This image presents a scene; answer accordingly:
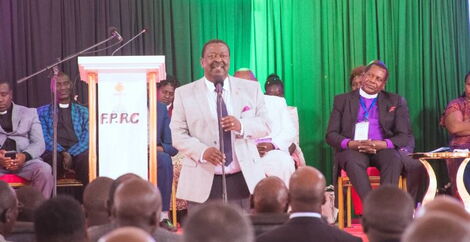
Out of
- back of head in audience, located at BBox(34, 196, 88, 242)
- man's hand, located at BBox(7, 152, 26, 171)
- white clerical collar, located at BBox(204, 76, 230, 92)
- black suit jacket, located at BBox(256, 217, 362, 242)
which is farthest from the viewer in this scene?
man's hand, located at BBox(7, 152, 26, 171)

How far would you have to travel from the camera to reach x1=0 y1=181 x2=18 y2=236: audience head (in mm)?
3912

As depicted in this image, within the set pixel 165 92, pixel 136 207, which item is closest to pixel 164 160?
pixel 165 92

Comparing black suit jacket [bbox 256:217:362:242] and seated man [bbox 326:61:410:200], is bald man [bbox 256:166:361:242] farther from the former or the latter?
seated man [bbox 326:61:410:200]

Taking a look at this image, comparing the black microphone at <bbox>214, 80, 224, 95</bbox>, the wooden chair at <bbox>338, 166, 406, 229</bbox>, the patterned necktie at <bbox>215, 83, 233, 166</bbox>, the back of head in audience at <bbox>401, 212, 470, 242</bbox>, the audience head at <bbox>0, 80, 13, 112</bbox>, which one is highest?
the audience head at <bbox>0, 80, 13, 112</bbox>

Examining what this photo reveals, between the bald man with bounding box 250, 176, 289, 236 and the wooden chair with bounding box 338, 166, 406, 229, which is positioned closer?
the bald man with bounding box 250, 176, 289, 236

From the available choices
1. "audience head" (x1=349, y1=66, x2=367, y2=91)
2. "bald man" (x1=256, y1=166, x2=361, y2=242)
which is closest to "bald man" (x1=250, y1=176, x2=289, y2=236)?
"bald man" (x1=256, y1=166, x2=361, y2=242)

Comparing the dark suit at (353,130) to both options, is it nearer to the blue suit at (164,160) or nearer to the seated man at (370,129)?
the seated man at (370,129)

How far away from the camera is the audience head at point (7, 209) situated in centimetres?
391

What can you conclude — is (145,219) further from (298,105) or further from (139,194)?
(298,105)

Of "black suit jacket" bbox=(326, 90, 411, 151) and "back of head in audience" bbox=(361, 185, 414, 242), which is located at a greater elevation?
"black suit jacket" bbox=(326, 90, 411, 151)

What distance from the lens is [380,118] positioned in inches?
303

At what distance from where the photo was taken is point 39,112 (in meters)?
8.35

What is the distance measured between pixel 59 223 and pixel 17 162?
4698 millimetres

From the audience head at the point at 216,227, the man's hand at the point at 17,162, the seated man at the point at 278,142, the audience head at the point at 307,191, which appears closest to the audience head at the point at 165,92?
the seated man at the point at 278,142
